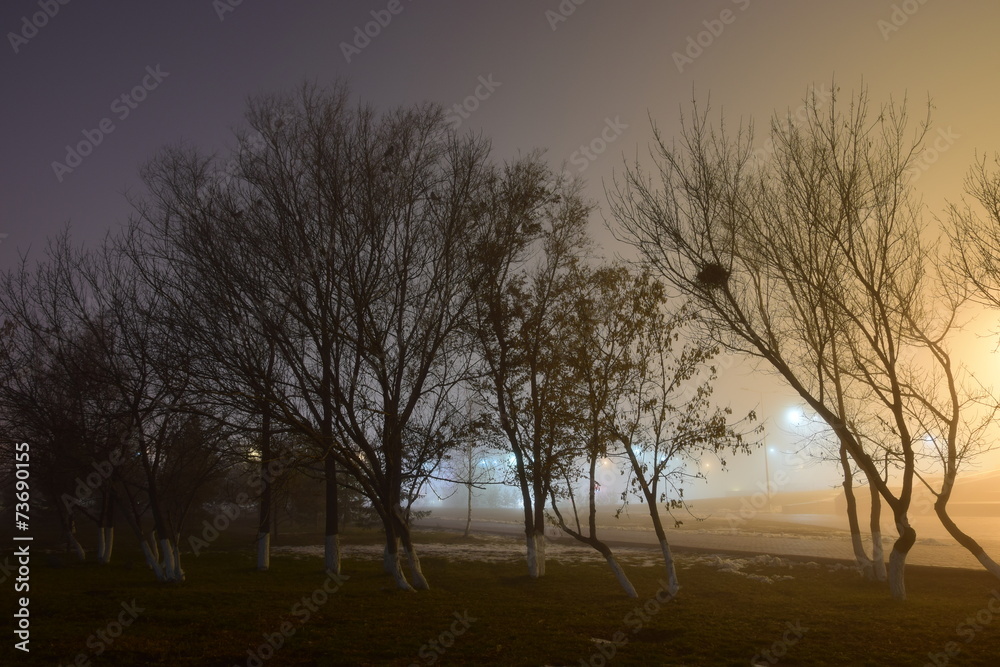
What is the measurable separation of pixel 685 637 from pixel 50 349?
19.5 m

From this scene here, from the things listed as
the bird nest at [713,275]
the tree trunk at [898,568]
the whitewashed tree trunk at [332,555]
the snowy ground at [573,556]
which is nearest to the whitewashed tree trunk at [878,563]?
the snowy ground at [573,556]

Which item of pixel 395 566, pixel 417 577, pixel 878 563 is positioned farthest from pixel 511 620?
pixel 878 563

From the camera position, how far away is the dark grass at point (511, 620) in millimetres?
9867

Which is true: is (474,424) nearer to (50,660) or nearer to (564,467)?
(564,467)

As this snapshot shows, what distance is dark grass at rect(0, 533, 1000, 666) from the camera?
388 inches

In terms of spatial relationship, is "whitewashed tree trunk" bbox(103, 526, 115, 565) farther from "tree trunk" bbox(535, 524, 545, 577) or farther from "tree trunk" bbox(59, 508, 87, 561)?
"tree trunk" bbox(535, 524, 545, 577)

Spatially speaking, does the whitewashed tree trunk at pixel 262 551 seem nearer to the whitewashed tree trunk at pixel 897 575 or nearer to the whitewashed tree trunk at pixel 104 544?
the whitewashed tree trunk at pixel 104 544

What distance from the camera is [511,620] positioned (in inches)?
512

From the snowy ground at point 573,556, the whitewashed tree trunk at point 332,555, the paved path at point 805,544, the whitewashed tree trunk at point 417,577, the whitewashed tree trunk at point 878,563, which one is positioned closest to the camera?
the whitewashed tree trunk at point 417,577

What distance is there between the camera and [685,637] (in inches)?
444

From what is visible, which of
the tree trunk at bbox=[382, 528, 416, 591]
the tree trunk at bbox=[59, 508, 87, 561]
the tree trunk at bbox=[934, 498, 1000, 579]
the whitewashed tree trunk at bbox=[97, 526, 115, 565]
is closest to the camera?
the tree trunk at bbox=[934, 498, 1000, 579]

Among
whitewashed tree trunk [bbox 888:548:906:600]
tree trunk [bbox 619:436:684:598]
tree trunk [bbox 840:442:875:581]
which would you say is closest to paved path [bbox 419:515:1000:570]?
tree trunk [bbox 840:442:875:581]

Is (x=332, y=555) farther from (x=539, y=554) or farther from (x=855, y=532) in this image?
(x=855, y=532)

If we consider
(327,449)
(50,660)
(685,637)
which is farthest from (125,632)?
(685,637)
